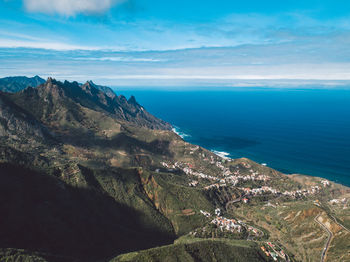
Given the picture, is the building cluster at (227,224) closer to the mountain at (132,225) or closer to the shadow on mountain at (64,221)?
the mountain at (132,225)

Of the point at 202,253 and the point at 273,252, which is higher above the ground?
the point at 202,253

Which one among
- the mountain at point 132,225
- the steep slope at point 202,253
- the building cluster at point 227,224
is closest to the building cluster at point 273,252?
the mountain at point 132,225

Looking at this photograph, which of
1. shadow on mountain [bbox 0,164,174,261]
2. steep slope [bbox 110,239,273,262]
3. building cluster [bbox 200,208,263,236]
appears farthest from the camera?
building cluster [bbox 200,208,263,236]

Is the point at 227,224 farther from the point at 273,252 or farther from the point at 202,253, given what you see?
the point at 202,253

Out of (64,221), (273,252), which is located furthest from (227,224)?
(64,221)

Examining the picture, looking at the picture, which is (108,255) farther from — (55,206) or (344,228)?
(344,228)

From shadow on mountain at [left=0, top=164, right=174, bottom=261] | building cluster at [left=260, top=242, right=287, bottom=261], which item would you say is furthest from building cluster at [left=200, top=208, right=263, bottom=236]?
shadow on mountain at [left=0, top=164, right=174, bottom=261]

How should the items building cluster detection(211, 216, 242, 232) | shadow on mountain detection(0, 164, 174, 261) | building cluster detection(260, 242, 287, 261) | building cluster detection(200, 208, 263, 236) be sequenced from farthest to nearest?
building cluster detection(211, 216, 242, 232) < building cluster detection(200, 208, 263, 236) < building cluster detection(260, 242, 287, 261) < shadow on mountain detection(0, 164, 174, 261)

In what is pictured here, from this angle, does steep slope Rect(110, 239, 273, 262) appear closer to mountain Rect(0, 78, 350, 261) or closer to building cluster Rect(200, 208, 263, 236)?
mountain Rect(0, 78, 350, 261)

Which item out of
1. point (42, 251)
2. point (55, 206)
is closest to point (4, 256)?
point (42, 251)
